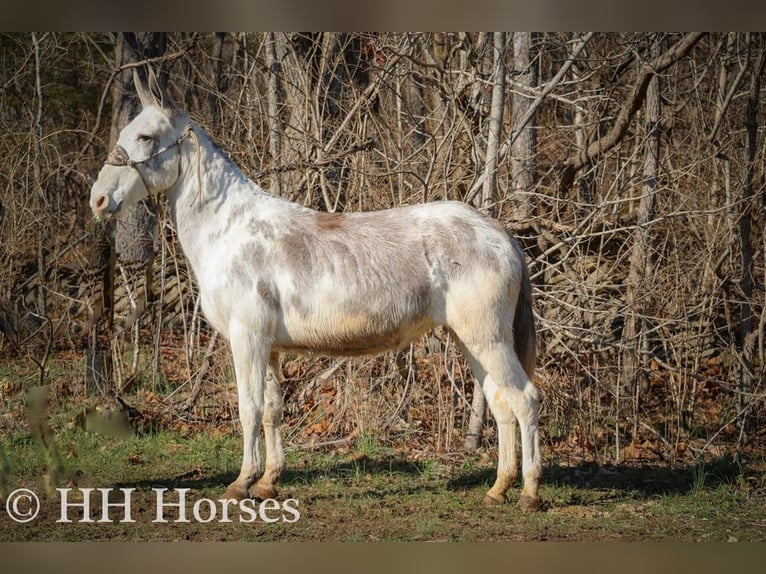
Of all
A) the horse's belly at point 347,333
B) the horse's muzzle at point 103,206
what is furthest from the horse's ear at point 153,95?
the horse's belly at point 347,333

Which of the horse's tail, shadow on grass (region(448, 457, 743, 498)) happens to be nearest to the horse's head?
the horse's tail

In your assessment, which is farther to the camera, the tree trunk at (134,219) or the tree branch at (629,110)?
the tree trunk at (134,219)

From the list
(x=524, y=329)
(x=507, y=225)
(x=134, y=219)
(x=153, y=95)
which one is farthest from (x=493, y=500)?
(x=134, y=219)

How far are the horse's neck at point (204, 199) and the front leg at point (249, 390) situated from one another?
2.14ft

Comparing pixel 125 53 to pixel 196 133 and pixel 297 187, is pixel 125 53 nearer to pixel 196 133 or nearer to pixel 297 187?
pixel 297 187

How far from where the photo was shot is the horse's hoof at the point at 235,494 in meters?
6.00

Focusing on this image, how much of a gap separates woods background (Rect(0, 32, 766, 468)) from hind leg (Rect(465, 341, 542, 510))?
4.90ft

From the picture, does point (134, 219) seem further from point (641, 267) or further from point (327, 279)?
point (641, 267)

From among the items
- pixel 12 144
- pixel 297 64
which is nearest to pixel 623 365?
pixel 297 64

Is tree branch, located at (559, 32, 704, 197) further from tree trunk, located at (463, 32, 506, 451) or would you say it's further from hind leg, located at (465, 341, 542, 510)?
hind leg, located at (465, 341, 542, 510)

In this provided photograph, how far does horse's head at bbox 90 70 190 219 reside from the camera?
19.9 feet

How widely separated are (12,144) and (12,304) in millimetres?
1676

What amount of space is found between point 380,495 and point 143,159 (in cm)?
280

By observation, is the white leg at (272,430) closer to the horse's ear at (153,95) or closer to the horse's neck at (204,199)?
the horse's neck at (204,199)
